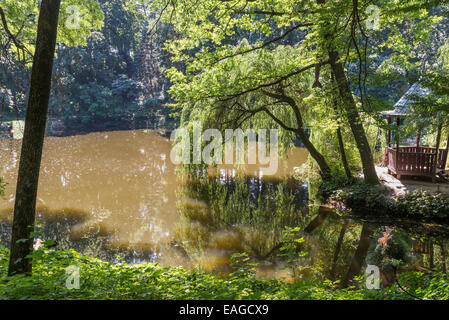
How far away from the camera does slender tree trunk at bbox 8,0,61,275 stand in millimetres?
3258

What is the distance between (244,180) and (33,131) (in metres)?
10.7

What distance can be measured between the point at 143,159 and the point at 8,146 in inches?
362

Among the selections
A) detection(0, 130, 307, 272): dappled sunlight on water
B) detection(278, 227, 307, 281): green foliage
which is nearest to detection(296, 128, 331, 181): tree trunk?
detection(0, 130, 307, 272): dappled sunlight on water

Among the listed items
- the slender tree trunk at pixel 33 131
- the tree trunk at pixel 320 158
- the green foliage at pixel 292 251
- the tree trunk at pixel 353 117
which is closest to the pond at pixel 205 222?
the green foliage at pixel 292 251

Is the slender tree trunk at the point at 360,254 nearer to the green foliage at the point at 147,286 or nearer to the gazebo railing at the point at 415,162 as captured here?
the green foliage at the point at 147,286

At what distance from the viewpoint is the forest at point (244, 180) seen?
3527 mm

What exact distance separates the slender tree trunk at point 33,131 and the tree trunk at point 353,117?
21.3ft

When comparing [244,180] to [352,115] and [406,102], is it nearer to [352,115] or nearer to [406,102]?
[352,115]

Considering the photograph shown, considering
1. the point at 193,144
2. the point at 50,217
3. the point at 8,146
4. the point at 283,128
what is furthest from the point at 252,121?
the point at 8,146

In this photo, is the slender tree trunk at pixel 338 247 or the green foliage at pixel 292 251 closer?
the green foliage at pixel 292 251

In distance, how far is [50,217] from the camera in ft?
29.9

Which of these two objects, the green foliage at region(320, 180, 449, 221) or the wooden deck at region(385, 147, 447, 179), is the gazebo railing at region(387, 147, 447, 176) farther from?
the green foliage at region(320, 180, 449, 221)

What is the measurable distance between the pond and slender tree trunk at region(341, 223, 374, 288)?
2 cm
